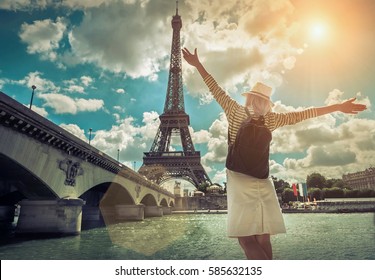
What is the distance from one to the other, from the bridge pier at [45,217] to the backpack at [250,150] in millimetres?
12544

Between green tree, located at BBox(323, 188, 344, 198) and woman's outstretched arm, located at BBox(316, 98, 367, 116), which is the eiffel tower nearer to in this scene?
green tree, located at BBox(323, 188, 344, 198)

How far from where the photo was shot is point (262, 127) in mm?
2654

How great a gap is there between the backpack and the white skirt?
0.33ft

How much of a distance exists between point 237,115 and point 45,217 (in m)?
12.9

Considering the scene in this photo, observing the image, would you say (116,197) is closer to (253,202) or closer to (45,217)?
(45,217)

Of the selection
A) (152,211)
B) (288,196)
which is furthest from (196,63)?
(288,196)

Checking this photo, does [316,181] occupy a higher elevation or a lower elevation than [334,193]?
higher

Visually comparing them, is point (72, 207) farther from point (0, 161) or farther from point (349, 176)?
point (349, 176)

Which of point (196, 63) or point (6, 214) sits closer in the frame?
point (196, 63)

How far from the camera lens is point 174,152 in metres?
58.2

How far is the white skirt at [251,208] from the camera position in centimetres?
256

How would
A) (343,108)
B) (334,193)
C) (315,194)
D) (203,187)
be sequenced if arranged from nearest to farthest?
(343,108) < (334,193) < (203,187) < (315,194)

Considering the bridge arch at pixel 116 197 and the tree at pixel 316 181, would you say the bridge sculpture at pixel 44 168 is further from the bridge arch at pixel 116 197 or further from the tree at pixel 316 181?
the tree at pixel 316 181

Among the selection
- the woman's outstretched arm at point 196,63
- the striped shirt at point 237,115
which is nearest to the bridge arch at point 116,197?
the woman's outstretched arm at point 196,63
